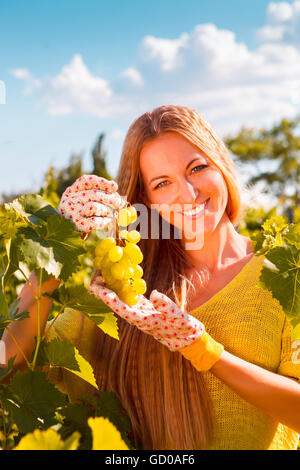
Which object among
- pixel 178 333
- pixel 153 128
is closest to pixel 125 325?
pixel 178 333

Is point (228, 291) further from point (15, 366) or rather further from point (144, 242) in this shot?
point (15, 366)

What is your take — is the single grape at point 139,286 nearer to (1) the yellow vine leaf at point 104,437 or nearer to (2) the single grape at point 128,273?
(2) the single grape at point 128,273

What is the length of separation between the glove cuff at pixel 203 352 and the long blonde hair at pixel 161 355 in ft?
1.17

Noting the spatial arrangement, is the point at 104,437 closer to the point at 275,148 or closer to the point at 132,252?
the point at 132,252

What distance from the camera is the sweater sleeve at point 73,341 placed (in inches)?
74.4

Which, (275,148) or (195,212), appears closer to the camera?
(195,212)

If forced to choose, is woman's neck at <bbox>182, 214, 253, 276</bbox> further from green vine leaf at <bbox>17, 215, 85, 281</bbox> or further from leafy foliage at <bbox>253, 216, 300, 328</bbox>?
green vine leaf at <bbox>17, 215, 85, 281</bbox>

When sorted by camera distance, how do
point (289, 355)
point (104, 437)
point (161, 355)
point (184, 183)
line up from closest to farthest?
point (104, 437), point (289, 355), point (161, 355), point (184, 183)

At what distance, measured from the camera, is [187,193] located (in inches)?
75.2

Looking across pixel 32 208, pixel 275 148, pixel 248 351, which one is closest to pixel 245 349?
pixel 248 351

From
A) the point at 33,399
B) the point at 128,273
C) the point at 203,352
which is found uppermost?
the point at 128,273

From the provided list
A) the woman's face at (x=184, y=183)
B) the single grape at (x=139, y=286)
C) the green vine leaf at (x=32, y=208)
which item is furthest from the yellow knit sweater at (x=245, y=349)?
the green vine leaf at (x=32, y=208)

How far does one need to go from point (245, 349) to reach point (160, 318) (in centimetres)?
57
